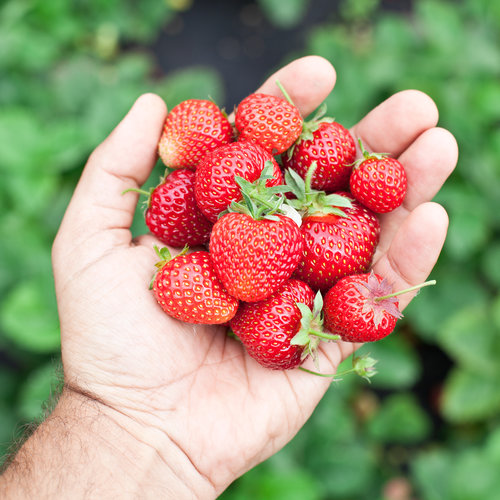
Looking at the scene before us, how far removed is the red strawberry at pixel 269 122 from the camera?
71.0 inches

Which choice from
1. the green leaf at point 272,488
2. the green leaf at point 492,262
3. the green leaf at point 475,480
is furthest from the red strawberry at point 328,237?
the green leaf at point 492,262

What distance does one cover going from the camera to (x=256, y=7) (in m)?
4.35

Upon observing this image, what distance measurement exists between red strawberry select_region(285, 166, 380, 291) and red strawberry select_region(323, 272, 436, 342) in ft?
0.30

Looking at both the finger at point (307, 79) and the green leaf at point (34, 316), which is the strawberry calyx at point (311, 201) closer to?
the finger at point (307, 79)

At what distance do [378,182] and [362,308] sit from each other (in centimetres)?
44

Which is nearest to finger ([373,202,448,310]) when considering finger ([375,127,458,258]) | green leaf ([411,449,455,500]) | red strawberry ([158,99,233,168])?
finger ([375,127,458,258])

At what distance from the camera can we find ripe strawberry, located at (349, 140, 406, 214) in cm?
180

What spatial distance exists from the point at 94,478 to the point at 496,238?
255 centimetres

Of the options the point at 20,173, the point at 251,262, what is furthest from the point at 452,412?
the point at 20,173

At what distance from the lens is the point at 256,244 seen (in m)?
1.57

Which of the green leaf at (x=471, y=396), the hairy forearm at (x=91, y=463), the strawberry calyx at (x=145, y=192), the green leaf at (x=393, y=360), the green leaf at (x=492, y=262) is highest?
the strawberry calyx at (x=145, y=192)

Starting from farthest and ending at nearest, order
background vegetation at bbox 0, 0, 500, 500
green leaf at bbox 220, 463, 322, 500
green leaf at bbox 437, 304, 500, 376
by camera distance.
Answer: green leaf at bbox 437, 304, 500, 376 < background vegetation at bbox 0, 0, 500, 500 < green leaf at bbox 220, 463, 322, 500

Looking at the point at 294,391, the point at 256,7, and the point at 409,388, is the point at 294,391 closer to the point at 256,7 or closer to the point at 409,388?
the point at 409,388

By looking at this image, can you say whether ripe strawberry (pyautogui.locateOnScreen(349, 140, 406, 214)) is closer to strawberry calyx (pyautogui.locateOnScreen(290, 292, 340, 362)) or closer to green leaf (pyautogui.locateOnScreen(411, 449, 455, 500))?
strawberry calyx (pyautogui.locateOnScreen(290, 292, 340, 362))
